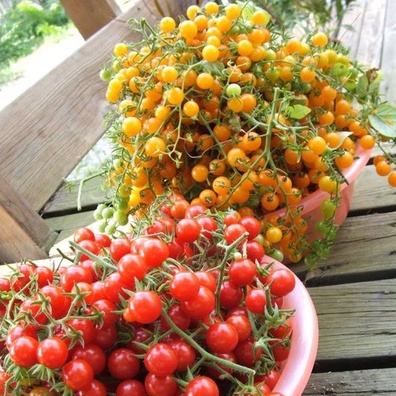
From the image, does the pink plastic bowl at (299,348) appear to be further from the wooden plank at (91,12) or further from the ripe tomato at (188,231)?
the wooden plank at (91,12)

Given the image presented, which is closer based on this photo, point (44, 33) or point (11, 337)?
point (11, 337)

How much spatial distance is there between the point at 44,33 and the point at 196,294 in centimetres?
558

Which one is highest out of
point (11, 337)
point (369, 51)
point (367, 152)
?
point (11, 337)

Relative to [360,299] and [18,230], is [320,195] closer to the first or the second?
[360,299]

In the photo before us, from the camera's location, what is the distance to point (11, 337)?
514 mm

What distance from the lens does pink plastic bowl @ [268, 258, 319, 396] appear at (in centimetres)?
58

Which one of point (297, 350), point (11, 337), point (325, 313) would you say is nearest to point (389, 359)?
point (325, 313)

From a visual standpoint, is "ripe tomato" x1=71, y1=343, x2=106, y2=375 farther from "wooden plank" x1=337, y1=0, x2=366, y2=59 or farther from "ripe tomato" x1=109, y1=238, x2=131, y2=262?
"wooden plank" x1=337, y1=0, x2=366, y2=59

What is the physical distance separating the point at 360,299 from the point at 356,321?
5cm

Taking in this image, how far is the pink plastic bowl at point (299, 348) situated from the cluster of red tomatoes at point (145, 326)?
0.05 ft

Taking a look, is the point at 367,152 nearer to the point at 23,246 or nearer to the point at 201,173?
the point at 201,173

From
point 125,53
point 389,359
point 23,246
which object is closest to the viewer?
point 389,359

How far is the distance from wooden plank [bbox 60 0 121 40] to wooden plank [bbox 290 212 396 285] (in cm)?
117

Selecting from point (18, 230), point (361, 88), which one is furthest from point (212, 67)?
point (18, 230)
